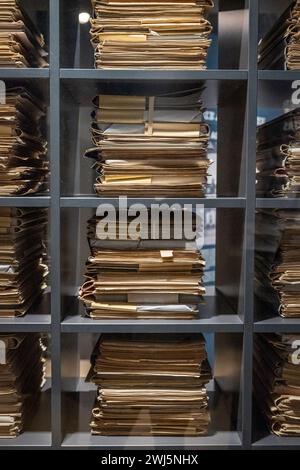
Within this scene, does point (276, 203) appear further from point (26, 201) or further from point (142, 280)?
point (26, 201)

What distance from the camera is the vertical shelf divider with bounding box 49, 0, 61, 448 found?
1.45 metres

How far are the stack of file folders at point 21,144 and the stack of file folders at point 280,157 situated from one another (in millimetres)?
793

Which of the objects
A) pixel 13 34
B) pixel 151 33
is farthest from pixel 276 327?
pixel 13 34

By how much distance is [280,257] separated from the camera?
5.26ft

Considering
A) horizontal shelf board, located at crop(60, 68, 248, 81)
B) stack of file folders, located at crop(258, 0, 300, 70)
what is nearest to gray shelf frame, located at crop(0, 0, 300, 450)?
horizontal shelf board, located at crop(60, 68, 248, 81)

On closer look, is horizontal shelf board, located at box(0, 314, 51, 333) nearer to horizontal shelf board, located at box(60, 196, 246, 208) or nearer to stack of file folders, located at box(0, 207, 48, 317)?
stack of file folders, located at box(0, 207, 48, 317)

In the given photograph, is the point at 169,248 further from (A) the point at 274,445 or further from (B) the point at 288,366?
(A) the point at 274,445

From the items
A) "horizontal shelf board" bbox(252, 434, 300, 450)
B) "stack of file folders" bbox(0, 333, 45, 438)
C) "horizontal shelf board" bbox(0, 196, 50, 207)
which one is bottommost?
"horizontal shelf board" bbox(252, 434, 300, 450)

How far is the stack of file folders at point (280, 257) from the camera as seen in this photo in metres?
1.57

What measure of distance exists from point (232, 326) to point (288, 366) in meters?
0.26

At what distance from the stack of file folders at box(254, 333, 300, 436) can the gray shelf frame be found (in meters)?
0.06

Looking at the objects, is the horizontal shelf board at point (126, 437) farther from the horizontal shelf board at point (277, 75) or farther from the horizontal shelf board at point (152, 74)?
the horizontal shelf board at point (277, 75)

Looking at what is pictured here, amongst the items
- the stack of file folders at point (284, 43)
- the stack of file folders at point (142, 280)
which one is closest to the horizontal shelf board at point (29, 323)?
the stack of file folders at point (142, 280)
